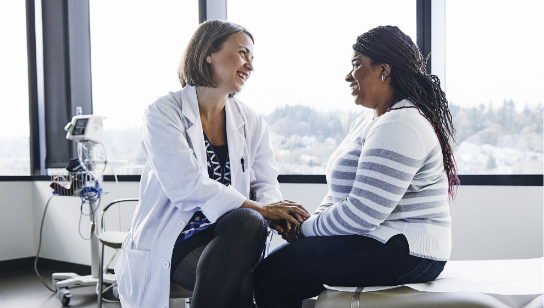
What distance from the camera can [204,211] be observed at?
1396 millimetres

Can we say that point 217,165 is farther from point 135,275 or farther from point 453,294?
point 453,294

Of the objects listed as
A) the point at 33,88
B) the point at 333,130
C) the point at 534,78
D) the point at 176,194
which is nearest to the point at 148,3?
the point at 33,88

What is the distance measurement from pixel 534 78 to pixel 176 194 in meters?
1.79

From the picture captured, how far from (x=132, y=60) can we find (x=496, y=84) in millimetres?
2647

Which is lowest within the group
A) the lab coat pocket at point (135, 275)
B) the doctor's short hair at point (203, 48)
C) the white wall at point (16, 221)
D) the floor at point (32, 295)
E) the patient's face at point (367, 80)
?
the floor at point (32, 295)

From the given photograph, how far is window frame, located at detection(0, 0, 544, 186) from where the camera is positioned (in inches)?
81.8

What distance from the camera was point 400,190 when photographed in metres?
1.10

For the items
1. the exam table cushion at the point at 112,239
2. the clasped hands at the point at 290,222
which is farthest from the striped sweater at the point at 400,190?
the exam table cushion at the point at 112,239

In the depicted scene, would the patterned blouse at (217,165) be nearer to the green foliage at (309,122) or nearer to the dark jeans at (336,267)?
the dark jeans at (336,267)

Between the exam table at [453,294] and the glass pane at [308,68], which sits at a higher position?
the glass pane at [308,68]

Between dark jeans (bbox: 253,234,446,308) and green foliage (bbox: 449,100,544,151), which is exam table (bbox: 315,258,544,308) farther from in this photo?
green foliage (bbox: 449,100,544,151)

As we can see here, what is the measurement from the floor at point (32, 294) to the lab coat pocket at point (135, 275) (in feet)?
4.49

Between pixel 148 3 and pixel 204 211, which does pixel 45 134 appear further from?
pixel 204 211

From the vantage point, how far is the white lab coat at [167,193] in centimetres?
138
